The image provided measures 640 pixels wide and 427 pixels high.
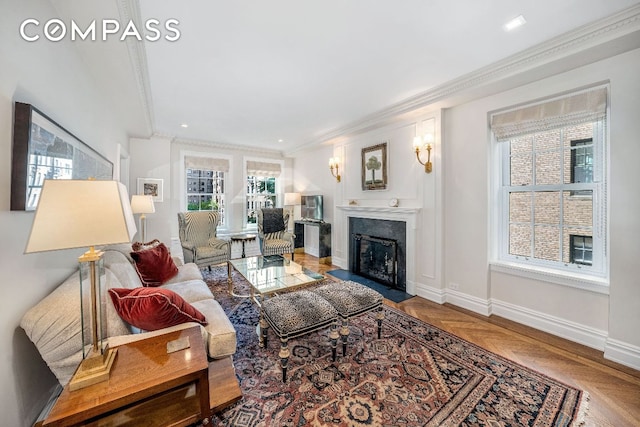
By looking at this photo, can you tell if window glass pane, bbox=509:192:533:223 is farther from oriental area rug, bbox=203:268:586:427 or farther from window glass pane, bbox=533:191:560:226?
oriental area rug, bbox=203:268:586:427

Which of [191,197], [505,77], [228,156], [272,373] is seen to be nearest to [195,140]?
[228,156]

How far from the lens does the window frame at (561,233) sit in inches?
87.0

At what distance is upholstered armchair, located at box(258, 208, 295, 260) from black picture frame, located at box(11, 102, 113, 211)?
329 centimetres

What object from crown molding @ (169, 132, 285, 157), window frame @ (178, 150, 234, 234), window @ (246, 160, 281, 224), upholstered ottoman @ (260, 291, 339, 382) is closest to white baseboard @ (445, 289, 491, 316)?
upholstered ottoman @ (260, 291, 339, 382)

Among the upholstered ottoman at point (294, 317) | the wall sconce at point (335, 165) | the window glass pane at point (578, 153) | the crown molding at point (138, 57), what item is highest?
the crown molding at point (138, 57)

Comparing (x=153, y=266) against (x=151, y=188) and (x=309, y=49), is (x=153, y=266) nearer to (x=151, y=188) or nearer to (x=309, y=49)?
(x=309, y=49)

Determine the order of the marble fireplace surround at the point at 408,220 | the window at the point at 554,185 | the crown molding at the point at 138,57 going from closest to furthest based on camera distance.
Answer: the crown molding at the point at 138,57 → the window at the point at 554,185 → the marble fireplace surround at the point at 408,220

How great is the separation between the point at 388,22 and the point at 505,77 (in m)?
1.41

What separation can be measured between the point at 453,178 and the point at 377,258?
1650 mm

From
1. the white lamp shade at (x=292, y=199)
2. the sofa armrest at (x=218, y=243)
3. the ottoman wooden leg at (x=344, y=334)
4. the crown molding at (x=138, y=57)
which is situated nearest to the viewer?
the crown molding at (x=138, y=57)

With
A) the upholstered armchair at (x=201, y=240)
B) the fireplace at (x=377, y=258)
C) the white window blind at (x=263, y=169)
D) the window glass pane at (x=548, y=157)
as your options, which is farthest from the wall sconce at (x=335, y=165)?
the window glass pane at (x=548, y=157)

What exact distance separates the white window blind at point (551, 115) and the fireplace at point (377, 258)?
1.93 meters

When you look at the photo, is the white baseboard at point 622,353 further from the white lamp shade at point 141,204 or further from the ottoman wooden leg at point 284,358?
the white lamp shade at point 141,204

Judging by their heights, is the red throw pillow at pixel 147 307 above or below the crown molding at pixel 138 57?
below
